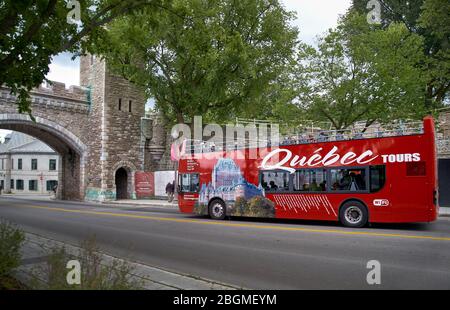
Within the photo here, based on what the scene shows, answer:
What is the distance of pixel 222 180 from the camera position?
1680cm

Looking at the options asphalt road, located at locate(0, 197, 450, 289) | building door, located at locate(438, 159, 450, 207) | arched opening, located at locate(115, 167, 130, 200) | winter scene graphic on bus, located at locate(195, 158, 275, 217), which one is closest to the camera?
asphalt road, located at locate(0, 197, 450, 289)

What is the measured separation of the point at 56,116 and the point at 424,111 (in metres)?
26.3

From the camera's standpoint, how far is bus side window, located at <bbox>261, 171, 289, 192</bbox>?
1507cm

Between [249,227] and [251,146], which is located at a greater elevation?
[251,146]

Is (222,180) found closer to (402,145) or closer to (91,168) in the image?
(402,145)

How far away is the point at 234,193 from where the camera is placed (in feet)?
53.9

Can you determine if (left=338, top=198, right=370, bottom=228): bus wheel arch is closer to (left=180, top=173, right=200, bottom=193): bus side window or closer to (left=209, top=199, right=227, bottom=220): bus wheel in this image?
(left=209, top=199, right=227, bottom=220): bus wheel

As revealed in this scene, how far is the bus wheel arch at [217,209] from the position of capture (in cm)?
1675

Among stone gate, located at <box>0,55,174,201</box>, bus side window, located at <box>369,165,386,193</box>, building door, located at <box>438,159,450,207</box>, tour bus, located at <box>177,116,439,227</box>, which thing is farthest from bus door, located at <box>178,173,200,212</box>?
stone gate, located at <box>0,55,174,201</box>

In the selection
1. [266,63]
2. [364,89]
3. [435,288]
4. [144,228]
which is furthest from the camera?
[266,63]

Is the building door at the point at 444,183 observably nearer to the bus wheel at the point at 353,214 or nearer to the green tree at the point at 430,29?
the green tree at the point at 430,29

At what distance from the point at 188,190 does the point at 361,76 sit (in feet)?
40.6
